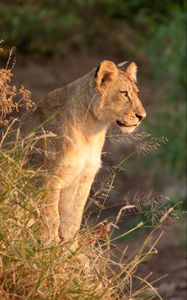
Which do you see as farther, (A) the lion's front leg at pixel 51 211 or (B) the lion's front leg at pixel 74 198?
(B) the lion's front leg at pixel 74 198

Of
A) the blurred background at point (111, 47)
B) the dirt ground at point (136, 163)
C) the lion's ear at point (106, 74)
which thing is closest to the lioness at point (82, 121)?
the lion's ear at point (106, 74)

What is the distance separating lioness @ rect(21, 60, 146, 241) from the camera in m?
6.80

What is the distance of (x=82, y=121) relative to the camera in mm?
6973

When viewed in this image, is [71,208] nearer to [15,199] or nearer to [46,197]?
[46,197]

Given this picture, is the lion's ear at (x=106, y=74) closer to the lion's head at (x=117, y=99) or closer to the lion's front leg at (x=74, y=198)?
the lion's head at (x=117, y=99)

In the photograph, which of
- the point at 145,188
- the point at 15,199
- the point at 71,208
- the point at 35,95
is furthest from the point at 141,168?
the point at 15,199

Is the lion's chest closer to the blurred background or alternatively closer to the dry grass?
the dry grass

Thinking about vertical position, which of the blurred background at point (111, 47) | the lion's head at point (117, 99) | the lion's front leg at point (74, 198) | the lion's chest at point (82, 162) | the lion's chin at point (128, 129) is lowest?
the lion's front leg at point (74, 198)

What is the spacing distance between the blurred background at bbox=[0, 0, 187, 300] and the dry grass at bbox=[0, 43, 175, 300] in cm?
716

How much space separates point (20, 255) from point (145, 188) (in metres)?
8.33

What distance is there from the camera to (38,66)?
16797mm

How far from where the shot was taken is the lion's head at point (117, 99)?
686cm

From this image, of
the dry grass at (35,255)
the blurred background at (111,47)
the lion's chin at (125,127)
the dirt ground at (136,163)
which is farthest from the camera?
the blurred background at (111,47)

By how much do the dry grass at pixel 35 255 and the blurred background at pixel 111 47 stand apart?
23.5ft
